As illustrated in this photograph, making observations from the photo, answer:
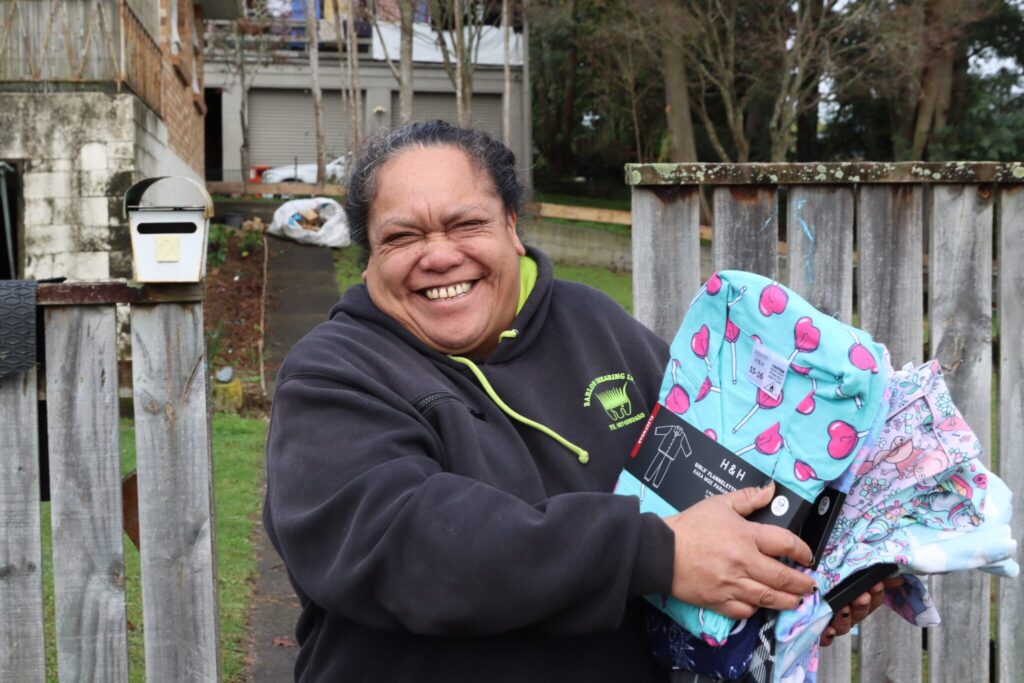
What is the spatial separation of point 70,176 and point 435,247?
8876 millimetres

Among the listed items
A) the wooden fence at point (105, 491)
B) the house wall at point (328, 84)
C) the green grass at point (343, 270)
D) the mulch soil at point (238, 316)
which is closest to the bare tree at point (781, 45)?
the green grass at point (343, 270)

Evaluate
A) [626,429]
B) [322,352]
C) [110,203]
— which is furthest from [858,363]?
[110,203]

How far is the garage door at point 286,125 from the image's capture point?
36594mm

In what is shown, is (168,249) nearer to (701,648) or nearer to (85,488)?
(85,488)

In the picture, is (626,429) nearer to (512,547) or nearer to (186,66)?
(512,547)

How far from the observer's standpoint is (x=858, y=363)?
1.88 m

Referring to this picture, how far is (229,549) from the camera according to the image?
5.90 m

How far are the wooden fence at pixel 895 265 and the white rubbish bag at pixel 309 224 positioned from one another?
52.1ft

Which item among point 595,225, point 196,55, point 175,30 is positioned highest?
point 196,55

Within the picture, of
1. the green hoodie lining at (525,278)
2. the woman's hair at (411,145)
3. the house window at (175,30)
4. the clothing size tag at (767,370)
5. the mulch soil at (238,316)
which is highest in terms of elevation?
the house window at (175,30)

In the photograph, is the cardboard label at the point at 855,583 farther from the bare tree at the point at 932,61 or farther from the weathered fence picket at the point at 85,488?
the bare tree at the point at 932,61

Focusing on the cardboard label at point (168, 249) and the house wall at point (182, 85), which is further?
the house wall at point (182, 85)

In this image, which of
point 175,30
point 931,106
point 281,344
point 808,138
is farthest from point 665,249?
point 808,138

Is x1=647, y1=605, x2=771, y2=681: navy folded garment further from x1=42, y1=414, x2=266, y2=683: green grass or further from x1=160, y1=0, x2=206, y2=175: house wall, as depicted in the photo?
x1=160, y1=0, x2=206, y2=175: house wall
